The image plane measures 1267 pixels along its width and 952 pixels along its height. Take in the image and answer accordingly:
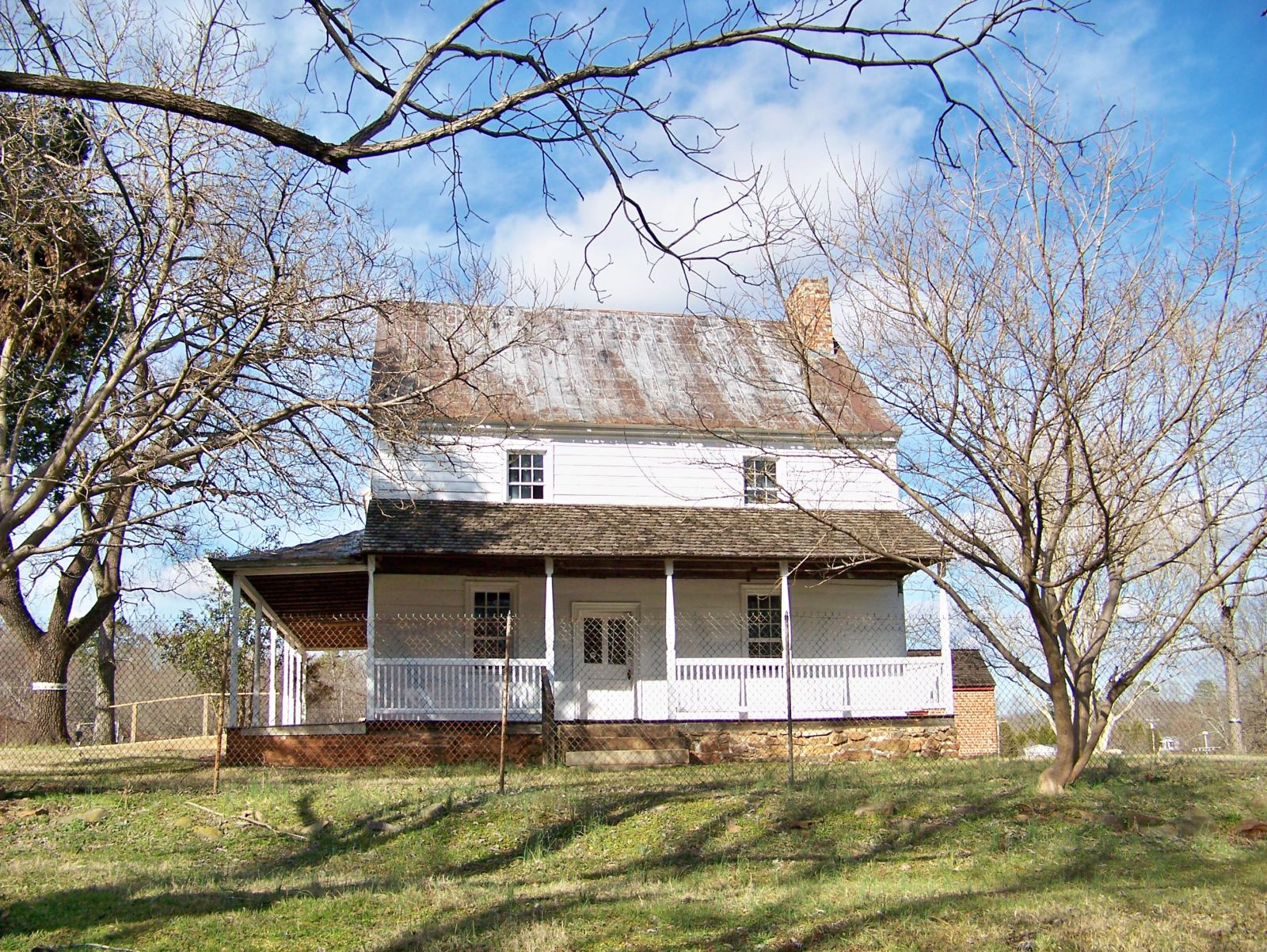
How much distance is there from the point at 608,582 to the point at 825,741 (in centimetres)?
497

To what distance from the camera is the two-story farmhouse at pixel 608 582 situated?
18172 millimetres

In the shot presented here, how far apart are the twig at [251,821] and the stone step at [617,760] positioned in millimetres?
5840

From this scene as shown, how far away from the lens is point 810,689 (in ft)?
63.4

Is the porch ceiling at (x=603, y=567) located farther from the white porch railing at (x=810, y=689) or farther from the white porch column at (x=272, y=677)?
the white porch column at (x=272, y=677)

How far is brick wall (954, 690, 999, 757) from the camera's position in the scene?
2277 cm

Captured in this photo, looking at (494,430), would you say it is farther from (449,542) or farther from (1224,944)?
(1224,944)

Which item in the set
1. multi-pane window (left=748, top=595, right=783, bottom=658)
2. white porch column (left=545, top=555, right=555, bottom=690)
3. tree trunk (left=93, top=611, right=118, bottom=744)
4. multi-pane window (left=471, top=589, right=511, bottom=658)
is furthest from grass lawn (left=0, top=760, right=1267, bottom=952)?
tree trunk (left=93, top=611, right=118, bottom=744)

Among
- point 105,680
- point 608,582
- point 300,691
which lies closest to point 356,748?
point 608,582

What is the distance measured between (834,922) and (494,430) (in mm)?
14354

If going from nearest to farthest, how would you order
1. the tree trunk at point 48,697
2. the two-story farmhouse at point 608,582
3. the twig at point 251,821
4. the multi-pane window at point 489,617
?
the twig at point 251,821, the two-story farmhouse at point 608,582, the multi-pane window at point 489,617, the tree trunk at point 48,697

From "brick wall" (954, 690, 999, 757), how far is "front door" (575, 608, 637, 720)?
21.8 feet

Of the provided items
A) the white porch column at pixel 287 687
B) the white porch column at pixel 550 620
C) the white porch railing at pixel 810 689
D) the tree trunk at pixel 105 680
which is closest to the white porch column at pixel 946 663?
the white porch railing at pixel 810 689

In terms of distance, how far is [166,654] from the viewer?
3097 centimetres

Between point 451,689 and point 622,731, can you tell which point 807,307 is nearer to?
point 622,731
